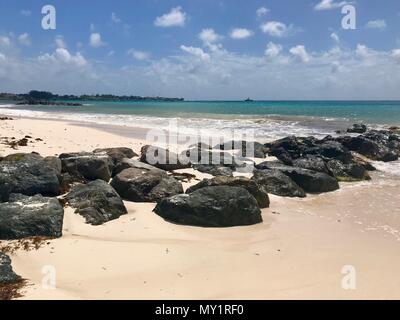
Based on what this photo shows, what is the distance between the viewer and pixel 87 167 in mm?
9875

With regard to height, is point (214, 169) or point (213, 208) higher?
point (214, 169)

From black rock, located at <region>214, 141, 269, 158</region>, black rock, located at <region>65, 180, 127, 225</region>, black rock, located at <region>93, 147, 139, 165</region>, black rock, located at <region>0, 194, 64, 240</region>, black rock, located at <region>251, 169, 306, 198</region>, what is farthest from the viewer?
black rock, located at <region>214, 141, 269, 158</region>

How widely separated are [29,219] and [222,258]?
3.10 meters

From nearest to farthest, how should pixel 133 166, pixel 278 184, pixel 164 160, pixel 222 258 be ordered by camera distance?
pixel 222 258 → pixel 133 166 → pixel 278 184 → pixel 164 160

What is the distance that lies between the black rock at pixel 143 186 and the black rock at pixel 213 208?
928mm

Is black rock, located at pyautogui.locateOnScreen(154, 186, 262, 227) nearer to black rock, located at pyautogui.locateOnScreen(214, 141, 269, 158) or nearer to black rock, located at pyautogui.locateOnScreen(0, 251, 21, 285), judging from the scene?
black rock, located at pyautogui.locateOnScreen(0, 251, 21, 285)

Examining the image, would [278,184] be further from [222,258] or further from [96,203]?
[96,203]

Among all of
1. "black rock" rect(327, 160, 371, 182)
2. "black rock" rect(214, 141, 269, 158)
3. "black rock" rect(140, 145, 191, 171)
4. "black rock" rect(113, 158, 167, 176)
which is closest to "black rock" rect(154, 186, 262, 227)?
"black rock" rect(113, 158, 167, 176)

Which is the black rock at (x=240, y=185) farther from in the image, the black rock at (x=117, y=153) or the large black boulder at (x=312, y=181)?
the black rock at (x=117, y=153)

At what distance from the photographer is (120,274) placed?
5441mm

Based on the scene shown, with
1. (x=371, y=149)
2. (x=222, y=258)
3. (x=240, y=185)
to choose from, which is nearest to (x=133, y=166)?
(x=240, y=185)

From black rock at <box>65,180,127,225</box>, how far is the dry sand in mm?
199

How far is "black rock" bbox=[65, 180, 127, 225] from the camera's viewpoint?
7.36m
